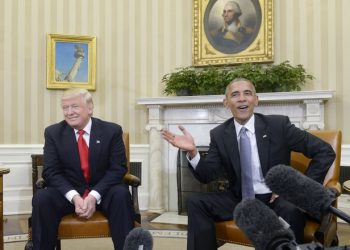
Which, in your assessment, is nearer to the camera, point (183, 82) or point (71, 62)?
point (183, 82)

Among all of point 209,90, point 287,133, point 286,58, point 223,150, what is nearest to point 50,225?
point 223,150

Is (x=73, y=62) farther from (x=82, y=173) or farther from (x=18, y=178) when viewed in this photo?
(x=82, y=173)

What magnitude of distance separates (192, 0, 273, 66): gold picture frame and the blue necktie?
2.49 metres

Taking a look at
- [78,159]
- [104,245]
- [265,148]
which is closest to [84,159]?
[78,159]

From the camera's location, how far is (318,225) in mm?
2268

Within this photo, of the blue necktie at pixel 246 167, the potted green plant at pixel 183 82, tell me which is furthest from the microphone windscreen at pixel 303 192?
the potted green plant at pixel 183 82

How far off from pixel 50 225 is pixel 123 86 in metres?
3.08

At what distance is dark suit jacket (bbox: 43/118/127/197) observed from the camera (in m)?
2.81

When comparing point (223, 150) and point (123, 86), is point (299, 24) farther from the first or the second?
point (223, 150)

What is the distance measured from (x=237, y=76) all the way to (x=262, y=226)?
4.09 meters

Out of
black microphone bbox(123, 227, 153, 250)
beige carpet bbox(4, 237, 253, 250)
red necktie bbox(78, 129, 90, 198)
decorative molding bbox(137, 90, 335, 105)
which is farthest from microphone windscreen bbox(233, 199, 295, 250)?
decorative molding bbox(137, 90, 335, 105)

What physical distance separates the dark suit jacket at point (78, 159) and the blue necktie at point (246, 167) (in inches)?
34.5

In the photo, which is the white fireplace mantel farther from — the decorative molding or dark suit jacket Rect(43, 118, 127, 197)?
dark suit jacket Rect(43, 118, 127, 197)

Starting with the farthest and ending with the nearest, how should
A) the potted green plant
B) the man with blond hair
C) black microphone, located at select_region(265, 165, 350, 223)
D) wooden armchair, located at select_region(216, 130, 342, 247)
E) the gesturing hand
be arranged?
the potted green plant < the man with blond hair < the gesturing hand < wooden armchair, located at select_region(216, 130, 342, 247) < black microphone, located at select_region(265, 165, 350, 223)
